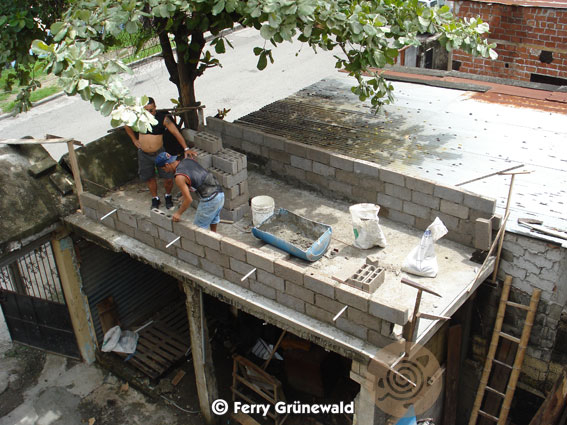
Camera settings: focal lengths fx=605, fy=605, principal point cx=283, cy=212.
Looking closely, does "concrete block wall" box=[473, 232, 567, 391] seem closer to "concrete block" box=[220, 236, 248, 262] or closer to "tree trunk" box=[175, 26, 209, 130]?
"concrete block" box=[220, 236, 248, 262]

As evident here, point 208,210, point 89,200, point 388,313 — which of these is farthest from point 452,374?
point 89,200

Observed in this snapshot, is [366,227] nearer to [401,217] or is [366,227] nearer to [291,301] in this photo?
[401,217]

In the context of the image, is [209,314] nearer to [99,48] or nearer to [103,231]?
[103,231]

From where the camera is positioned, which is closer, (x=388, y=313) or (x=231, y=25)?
(x=388, y=313)

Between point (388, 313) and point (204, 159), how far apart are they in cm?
371

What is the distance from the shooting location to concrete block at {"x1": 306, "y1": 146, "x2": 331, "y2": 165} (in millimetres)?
9195

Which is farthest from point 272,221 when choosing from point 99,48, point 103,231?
point 99,48

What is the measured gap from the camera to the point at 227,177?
28.4 ft

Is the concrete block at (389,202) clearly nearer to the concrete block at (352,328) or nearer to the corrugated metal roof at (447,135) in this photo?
the corrugated metal roof at (447,135)

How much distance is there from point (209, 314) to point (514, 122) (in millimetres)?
6631

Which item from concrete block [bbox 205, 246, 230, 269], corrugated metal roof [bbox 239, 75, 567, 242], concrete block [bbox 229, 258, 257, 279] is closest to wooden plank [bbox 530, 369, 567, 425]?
corrugated metal roof [bbox 239, 75, 567, 242]

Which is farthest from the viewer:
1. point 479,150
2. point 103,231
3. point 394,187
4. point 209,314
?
point 209,314

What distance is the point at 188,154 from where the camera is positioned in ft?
29.0

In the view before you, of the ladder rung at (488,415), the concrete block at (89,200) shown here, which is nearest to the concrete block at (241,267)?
the concrete block at (89,200)
